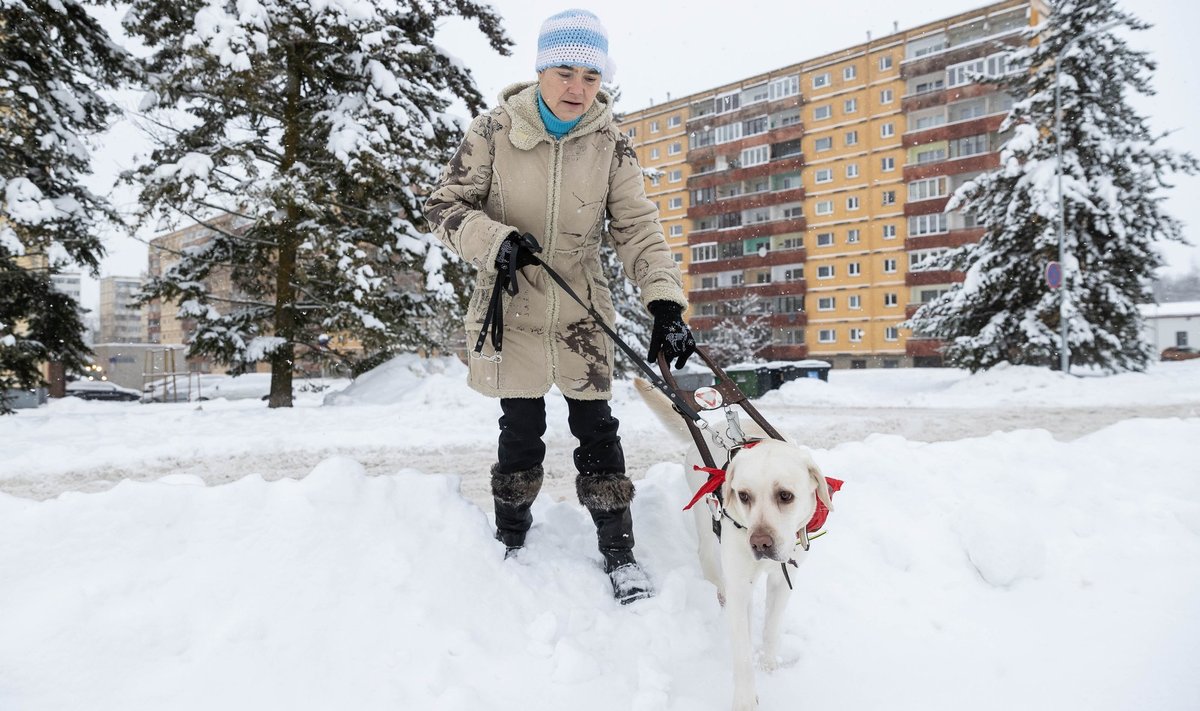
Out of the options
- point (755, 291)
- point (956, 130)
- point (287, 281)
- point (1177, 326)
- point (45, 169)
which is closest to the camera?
point (45, 169)

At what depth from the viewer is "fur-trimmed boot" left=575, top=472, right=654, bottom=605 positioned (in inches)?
105

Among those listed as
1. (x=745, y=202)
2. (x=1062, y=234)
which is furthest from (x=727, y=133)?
(x=1062, y=234)

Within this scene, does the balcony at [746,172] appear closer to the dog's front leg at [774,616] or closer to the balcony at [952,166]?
the balcony at [952,166]

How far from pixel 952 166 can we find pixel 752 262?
544 inches

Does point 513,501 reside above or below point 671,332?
below

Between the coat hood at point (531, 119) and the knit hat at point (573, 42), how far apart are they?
5.5 inches

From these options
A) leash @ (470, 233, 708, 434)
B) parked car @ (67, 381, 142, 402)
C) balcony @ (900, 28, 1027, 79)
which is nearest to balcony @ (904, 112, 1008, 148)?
balcony @ (900, 28, 1027, 79)

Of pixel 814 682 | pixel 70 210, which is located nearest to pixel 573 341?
pixel 814 682

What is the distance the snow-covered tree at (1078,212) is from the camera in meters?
15.8

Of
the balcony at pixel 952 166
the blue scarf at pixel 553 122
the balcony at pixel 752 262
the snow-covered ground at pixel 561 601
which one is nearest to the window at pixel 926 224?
the balcony at pixel 952 166

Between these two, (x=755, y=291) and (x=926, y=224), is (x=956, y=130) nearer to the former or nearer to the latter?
(x=926, y=224)

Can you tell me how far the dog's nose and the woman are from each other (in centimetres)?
81

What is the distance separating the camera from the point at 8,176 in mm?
9375

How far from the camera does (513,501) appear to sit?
2.75 m
